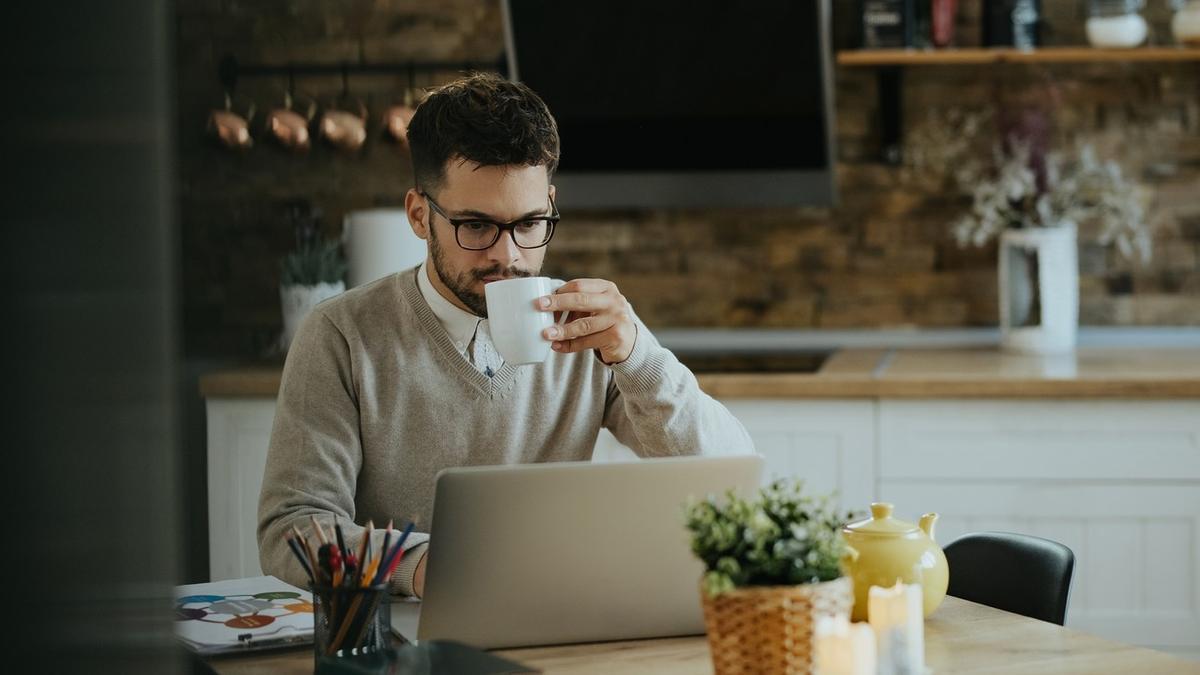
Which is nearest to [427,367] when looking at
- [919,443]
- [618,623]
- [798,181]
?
[618,623]

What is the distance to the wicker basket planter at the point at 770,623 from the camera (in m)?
1.03

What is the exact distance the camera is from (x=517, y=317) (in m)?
1.43

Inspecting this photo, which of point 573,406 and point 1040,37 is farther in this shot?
Answer: point 1040,37

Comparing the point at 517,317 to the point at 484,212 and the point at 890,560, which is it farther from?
the point at 890,560

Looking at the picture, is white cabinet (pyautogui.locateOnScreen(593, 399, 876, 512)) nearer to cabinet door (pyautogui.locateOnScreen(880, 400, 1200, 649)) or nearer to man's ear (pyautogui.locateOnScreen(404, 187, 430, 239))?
cabinet door (pyautogui.locateOnScreen(880, 400, 1200, 649))

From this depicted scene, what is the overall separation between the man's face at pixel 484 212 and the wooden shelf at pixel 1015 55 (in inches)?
71.6

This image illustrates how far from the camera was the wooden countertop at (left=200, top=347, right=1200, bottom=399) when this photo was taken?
275cm

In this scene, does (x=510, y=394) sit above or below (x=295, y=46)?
below

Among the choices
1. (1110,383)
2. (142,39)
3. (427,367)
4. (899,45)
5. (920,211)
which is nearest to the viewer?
(142,39)

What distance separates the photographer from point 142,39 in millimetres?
282

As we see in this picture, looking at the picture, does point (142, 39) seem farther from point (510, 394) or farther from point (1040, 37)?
point (1040, 37)

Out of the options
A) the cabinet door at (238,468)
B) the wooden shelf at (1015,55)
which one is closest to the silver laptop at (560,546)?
the cabinet door at (238,468)

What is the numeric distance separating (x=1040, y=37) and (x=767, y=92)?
2.34 feet

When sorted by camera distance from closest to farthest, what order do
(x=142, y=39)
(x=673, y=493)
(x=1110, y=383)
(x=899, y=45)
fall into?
1. (x=142, y=39)
2. (x=673, y=493)
3. (x=1110, y=383)
4. (x=899, y=45)
